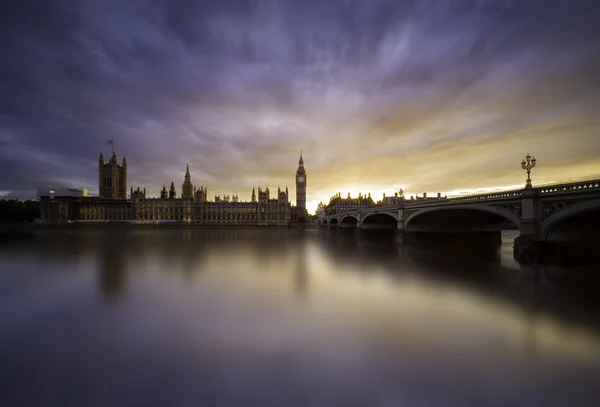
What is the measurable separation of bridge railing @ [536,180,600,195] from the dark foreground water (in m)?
4.75

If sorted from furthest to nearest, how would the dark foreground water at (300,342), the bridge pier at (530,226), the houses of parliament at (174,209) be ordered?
the houses of parliament at (174,209) < the bridge pier at (530,226) < the dark foreground water at (300,342)

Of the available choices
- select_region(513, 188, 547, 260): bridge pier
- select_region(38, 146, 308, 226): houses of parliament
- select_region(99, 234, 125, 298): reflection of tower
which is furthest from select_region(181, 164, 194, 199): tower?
select_region(513, 188, 547, 260): bridge pier

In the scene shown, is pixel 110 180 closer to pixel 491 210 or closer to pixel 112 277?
pixel 112 277

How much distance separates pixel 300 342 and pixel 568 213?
16957 millimetres

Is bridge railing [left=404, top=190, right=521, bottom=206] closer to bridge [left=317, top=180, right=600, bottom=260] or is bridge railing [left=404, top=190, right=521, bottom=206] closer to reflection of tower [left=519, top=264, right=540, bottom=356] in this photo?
bridge [left=317, top=180, right=600, bottom=260]

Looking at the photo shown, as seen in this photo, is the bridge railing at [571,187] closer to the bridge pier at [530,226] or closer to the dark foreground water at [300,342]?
the bridge pier at [530,226]

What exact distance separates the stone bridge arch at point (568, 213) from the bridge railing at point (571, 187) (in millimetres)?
804

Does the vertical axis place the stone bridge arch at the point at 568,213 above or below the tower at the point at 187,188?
below

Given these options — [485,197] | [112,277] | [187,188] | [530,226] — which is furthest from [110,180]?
[530,226]

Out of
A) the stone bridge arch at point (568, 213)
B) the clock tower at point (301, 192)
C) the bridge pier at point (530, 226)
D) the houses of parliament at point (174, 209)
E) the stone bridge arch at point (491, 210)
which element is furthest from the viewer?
the clock tower at point (301, 192)

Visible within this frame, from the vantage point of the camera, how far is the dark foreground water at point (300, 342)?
4.69 m

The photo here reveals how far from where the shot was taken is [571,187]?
14938 millimetres

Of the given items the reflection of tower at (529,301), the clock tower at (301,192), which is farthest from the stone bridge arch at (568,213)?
the clock tower at (301,192)

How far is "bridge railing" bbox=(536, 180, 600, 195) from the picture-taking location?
13805 mm
